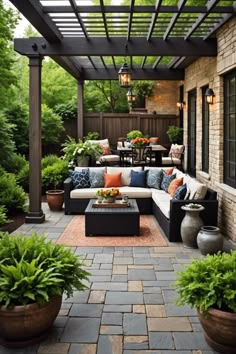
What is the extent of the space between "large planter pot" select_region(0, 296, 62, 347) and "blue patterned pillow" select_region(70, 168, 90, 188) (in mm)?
5337

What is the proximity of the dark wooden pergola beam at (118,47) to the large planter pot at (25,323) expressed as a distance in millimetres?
5081

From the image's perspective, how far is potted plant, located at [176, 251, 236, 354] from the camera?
277 cm

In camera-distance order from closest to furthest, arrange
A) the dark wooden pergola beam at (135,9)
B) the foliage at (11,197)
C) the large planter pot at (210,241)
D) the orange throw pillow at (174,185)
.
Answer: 1. the large planter pot at (210,241)
2. the dark wooden pergola beam at (135,9)
3. the orange throw pillow at (174,185)
4. the foliage at (11,197)

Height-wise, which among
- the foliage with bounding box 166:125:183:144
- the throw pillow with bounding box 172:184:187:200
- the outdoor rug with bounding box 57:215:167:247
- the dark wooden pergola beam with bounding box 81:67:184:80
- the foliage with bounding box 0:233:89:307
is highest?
the dark wooden pergola beam with bounding box 81:67:184:80

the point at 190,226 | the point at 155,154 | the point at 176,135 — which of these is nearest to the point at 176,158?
the point at 155,154

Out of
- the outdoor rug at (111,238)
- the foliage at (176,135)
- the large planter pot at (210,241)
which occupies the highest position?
the foliage at (176,135)

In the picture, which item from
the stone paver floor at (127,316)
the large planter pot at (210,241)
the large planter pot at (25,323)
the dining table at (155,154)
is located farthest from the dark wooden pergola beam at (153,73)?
the large planter pot at (25,323)

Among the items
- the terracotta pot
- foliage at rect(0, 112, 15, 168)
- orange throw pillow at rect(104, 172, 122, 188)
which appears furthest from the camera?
foliage at rect(0, 112, 15, 168)

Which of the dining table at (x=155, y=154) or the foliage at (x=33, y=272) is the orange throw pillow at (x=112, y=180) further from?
the foliage at (x=33, y=272)

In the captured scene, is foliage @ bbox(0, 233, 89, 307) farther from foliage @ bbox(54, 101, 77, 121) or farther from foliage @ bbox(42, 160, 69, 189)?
foliage @ bbox(54, 101, 77, 121)

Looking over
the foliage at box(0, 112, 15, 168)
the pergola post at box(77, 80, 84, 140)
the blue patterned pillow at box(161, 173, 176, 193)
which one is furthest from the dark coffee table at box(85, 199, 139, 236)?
the pergola post at box(77, 80, 84, 140)

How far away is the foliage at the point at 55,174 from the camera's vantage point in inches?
376

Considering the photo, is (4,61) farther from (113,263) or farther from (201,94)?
(113,263)

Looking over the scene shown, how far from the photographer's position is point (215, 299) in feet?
9.18
